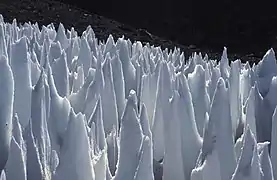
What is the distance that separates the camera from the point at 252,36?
10.7m

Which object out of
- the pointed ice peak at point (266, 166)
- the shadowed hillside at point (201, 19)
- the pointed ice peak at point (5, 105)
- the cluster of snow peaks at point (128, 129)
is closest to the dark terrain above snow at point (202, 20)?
the shadowed hillside at point (201, 19)

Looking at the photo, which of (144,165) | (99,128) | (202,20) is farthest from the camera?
(202,20)

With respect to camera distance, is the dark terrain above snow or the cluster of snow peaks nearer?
the cluster of snow peaks

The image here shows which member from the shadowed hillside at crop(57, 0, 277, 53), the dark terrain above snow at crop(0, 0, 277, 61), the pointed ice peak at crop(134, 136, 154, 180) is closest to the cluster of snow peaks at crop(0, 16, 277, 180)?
the pointed ice peak at crop(134, 136, 154, 180)

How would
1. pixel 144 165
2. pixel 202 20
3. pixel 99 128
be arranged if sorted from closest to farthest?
pixel 144 165 → pixel 99 128 → pixel 202 20

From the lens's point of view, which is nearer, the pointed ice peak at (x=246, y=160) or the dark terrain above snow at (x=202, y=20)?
the pointed ice peak at (x=246, y=160)

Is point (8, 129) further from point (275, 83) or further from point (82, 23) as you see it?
point (82, 23)

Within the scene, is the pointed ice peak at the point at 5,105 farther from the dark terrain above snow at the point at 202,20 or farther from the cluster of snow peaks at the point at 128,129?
the dark terrain above snow at the point at 202,20

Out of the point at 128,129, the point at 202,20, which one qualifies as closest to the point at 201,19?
the point at 202,20

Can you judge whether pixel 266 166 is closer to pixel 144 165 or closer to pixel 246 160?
pixel 246 160

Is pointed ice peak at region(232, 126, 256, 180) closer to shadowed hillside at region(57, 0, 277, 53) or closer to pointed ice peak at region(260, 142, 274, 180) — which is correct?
pointed ice peak at region(260, 142, 274, 180)

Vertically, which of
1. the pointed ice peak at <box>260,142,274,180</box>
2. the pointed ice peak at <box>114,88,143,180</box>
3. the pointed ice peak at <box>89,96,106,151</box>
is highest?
the pointed ice peak at <box>89,96,106,151</box>

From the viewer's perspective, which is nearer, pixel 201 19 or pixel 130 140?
pixel 130 140

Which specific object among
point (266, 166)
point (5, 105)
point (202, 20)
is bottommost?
point (266, 166)
